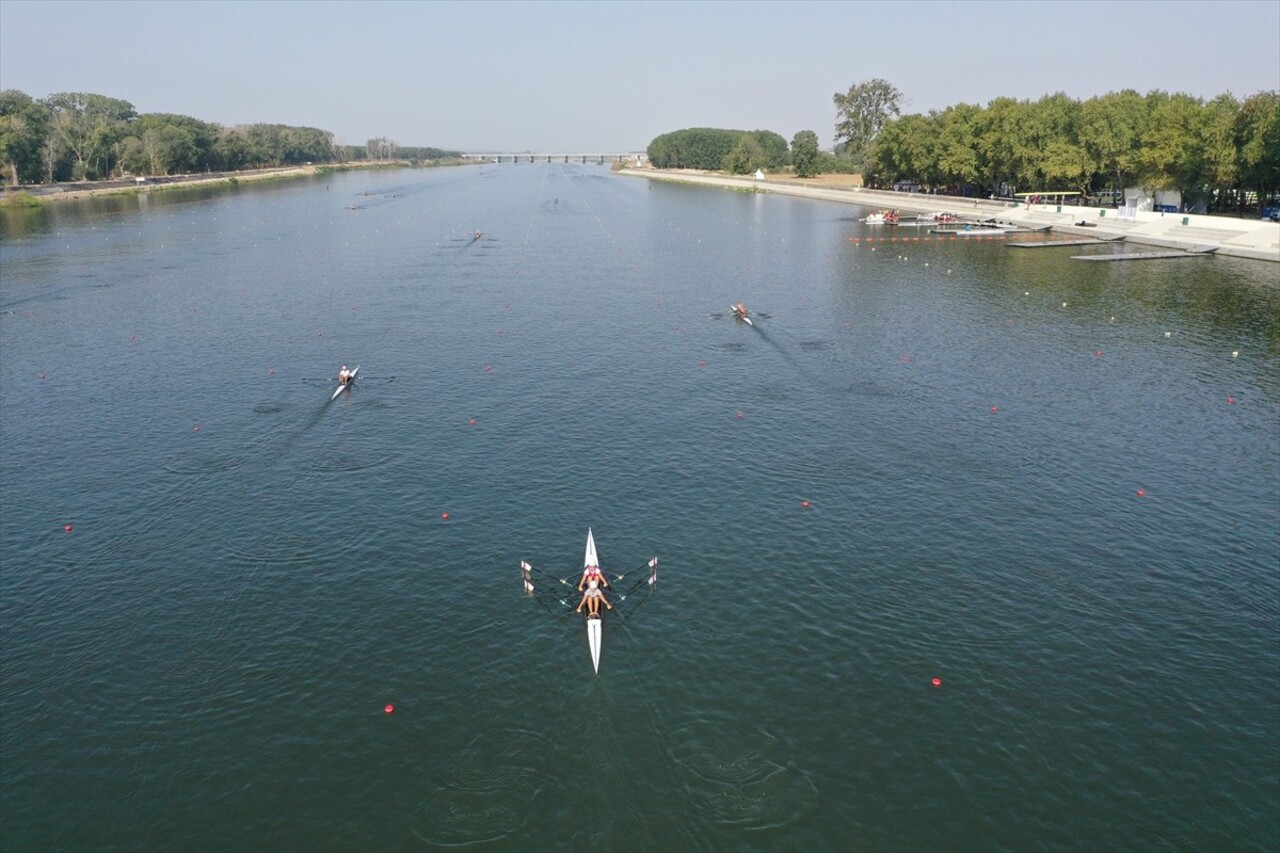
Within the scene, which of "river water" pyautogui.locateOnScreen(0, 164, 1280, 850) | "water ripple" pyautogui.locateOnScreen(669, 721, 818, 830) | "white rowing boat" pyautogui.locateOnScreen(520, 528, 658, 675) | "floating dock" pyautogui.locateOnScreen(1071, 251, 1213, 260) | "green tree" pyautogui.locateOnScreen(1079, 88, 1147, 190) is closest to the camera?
"water ripple" pyautogui.locateOnScreen(669, 721, 818, 830)

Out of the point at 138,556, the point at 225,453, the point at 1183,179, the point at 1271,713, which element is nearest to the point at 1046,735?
the point at 1271,713

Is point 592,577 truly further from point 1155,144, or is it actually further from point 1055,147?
point 1055,147

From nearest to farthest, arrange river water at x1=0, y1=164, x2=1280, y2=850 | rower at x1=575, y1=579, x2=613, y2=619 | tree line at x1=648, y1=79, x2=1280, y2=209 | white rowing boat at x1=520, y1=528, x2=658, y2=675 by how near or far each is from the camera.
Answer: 1. river water at x1=0, y1=164, x2=1280, y2=850
2. rower at x1=575, y1=579, x2=613, y2=619
3. white rowing boat at x1=520, y1=528, x2=658, y2=675
4. tree line at x1=648, y1=79, x2=1280, y2=209

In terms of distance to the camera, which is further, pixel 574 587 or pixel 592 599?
pixel 574 587

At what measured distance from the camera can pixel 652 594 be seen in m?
42.0

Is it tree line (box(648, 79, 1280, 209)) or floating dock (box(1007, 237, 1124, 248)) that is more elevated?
tree line (box(648, 79, 1280, 209))

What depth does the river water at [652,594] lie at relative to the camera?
2966 centimetres

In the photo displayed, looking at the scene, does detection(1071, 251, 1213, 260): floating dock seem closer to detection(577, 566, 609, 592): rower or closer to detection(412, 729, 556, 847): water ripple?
detection(577, 566, 609, 592): rower

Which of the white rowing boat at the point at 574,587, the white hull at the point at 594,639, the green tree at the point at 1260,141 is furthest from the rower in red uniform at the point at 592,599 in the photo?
the green tree at the point at 1260,141

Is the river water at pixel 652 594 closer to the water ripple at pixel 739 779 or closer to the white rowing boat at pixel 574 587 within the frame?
the water ripple at pixel 739 779

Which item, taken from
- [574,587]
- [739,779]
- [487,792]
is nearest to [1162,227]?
[574,587]

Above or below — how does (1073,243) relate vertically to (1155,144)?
below

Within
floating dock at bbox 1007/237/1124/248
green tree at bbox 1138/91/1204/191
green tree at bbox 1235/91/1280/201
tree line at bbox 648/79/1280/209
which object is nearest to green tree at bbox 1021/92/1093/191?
tree line at bbox 648/79/1280/209

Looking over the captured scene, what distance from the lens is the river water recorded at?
97.3 feet
